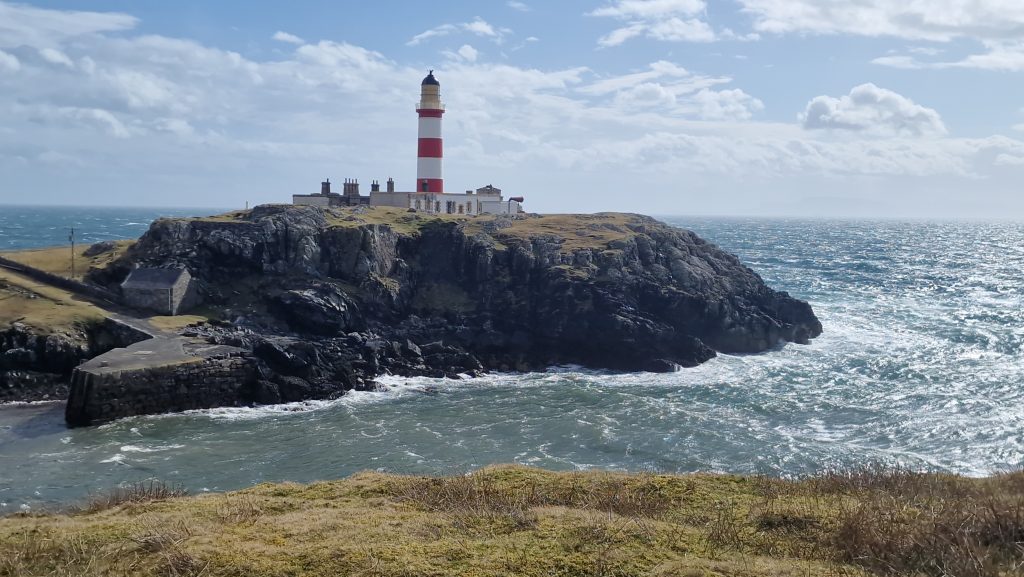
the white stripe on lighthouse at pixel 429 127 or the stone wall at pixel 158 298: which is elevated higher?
the white stripe on lighthouse at pixel 429 127

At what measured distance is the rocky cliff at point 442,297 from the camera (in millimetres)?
44312

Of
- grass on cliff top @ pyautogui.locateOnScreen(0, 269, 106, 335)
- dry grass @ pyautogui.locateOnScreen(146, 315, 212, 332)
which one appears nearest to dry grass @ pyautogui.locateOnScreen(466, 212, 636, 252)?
dry grass @ pyautogui.locateOnScreen(146, 315, 212, 332)

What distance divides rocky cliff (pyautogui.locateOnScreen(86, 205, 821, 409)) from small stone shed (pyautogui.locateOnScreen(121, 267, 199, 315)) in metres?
1.62

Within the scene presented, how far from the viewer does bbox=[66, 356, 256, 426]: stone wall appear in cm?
3306

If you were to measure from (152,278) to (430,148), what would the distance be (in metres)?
30.9

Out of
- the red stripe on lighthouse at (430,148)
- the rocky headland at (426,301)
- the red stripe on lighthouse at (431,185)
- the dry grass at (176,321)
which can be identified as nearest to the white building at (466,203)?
the red stripe on lighthouse at (431,185)

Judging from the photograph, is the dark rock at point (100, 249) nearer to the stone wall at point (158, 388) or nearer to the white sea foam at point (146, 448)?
the stone wall at point (158, 388)

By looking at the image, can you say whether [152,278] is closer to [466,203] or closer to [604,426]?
[604,426]

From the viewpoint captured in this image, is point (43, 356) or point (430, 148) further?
point (430, 148)

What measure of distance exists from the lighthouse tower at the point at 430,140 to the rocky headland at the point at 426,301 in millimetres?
11176

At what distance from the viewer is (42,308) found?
41.2 metres

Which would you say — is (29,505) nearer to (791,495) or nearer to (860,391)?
(791,495)

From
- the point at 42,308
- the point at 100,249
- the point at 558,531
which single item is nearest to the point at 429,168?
the point at 100,249

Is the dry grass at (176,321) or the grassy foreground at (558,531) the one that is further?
the dry grass at (176,321)
